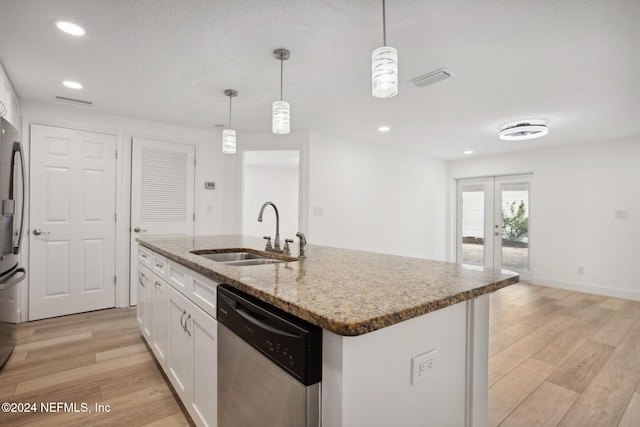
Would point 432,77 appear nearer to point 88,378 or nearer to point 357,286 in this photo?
point 357,286

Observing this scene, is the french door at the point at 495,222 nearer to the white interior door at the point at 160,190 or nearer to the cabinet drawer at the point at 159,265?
the white interior door at the point at 160,190

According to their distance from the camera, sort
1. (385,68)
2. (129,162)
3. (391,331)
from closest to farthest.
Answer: (391,331), (385,68), (129,162)

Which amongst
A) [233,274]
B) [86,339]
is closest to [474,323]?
[233,274]

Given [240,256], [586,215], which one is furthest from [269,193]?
[586,215]

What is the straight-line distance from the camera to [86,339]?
2.75 m

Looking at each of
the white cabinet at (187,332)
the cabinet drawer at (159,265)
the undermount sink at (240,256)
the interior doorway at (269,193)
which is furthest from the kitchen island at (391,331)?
the interior doorway at (269,193)

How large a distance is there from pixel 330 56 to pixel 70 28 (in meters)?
1.66

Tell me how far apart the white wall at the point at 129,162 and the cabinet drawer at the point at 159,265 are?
1826 mm

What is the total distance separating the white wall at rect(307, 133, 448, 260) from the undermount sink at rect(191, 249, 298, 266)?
6.81ft

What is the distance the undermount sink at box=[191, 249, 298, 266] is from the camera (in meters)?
1.95

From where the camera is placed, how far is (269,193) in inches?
331

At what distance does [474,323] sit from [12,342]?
10.5ft

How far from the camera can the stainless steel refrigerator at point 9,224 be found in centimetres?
202

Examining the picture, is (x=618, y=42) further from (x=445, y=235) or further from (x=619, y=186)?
(x=445, y=235)
